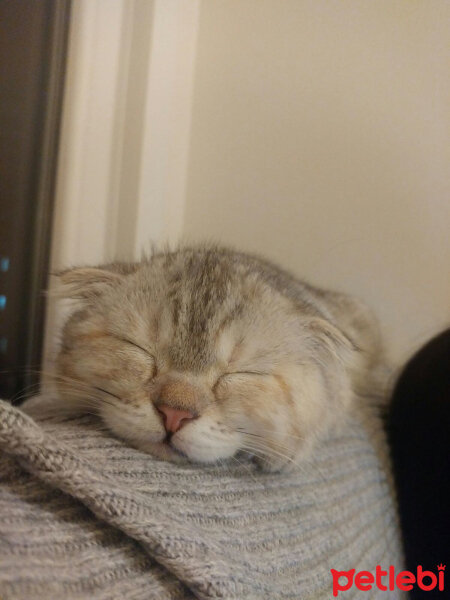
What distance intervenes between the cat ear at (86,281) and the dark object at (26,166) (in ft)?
1.24

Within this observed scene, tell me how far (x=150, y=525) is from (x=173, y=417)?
15cm

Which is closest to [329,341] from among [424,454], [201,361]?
[201,361]

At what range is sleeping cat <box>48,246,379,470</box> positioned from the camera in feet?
2.02

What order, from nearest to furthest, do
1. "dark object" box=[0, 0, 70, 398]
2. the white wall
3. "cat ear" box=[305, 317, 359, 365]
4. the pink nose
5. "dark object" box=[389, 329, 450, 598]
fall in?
the pink nose → "cat ear" box=[305, 317, 359, 365] → "dark object" box=[389, 329, 450, 598] → "dark object" box=[0, 0, 70, 398] → the white wall

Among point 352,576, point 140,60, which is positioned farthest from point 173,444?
point 140,60

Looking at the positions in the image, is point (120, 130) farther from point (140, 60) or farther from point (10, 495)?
point (10, 495)

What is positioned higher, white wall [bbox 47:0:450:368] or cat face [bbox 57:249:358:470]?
white wall [bbox 47:0:450:368]

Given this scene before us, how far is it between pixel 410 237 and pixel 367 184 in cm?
18

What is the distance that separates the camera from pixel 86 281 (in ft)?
2.45

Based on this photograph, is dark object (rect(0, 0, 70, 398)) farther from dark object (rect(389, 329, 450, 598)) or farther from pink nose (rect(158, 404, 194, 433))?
dark object (rect(389, 329, 450, 598))

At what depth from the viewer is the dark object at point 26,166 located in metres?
1.05

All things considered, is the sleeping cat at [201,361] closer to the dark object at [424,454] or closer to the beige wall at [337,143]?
the dark object at [424,454]

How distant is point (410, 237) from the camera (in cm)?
125

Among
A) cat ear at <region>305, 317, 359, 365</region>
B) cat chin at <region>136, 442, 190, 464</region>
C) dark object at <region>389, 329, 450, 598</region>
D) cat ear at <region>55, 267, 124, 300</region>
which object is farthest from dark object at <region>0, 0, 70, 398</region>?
dark object at <region>389, 329, 450, 598</region>
